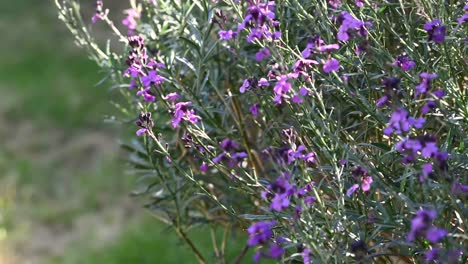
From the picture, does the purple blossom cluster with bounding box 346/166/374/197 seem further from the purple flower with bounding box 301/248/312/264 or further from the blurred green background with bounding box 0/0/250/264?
the blurred green background with bounding box 0/0/250/264

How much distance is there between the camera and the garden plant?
5.83ft

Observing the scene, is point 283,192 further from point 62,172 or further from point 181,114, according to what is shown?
point 62,172

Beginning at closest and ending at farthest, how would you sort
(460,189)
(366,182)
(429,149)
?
(429,149)
(460,189)
(366,182)

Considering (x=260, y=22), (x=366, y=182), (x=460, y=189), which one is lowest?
(x=460, y=189)

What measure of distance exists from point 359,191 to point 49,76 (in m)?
5.62

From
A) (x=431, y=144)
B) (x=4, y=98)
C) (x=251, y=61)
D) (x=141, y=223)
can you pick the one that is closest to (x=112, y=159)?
(x=141, y=223)

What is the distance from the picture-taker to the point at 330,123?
2.08 metres

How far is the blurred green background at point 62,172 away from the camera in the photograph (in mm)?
4773

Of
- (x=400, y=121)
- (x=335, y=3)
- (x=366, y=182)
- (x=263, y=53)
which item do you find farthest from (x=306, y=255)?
(x=335, y=3)

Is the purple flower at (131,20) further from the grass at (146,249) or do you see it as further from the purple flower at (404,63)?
the grass at (146,249)

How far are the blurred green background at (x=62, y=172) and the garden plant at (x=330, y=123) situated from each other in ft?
4.98

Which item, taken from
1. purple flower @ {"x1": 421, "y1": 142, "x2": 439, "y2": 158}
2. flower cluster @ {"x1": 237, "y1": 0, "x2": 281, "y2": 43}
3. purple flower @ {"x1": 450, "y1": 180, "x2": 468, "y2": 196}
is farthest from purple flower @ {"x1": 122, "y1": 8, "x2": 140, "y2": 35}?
purple flower @ {"x1": 421, "y1": 142, "x2": 439, "y2": 158}

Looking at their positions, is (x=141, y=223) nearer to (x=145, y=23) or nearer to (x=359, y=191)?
(x=145, y=23)

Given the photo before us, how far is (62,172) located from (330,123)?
4182 millimetres
